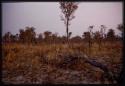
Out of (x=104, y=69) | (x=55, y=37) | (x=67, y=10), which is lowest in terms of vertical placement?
(x=104, y=69)

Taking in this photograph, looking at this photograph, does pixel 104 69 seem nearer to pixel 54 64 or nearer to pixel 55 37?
pixel 54 64

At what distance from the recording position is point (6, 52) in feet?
33.8

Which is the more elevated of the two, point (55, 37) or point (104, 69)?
point (55, 37)

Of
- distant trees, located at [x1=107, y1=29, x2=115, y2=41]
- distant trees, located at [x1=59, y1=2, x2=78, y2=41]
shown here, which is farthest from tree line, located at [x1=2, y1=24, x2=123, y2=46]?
distant trees, located at [x1=59, y1=2, x2=78, y2=41]

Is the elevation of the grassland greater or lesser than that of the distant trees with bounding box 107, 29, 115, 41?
lesser

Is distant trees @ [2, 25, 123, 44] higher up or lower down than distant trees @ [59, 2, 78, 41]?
lower down

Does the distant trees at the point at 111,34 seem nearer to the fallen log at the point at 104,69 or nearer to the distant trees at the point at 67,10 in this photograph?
the fallen log at the point at 104,69

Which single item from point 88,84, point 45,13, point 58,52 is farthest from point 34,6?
point 88,84

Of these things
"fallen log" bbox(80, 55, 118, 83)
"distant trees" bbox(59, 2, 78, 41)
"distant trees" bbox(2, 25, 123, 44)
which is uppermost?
"distant trees" bbox(59, 2, 78, 41)

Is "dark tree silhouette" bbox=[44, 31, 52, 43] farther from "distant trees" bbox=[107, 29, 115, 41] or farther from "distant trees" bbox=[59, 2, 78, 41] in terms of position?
"distant trees" bbox=[107, 29, 115, 41]

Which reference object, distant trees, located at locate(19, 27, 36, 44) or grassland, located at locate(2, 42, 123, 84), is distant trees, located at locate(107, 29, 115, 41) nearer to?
grassland, located at locate(2, 42, 123, 84)

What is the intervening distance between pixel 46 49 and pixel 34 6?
764 mm

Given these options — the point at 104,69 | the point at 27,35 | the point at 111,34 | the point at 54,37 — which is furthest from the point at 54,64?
the point at 111,34

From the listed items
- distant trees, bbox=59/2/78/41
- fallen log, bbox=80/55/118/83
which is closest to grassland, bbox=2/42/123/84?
fallen log, bbox=80/55/118/83
